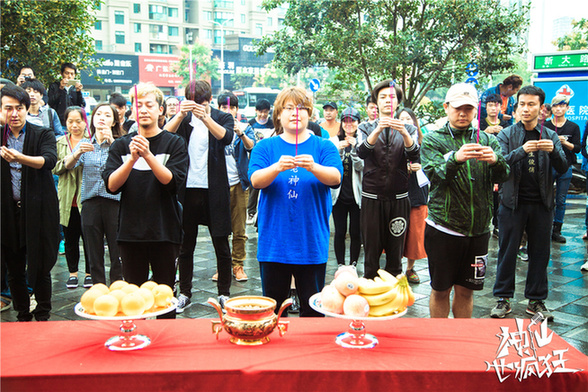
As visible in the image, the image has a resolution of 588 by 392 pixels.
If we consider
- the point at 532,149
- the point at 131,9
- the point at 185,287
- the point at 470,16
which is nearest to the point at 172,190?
the point at 185,287

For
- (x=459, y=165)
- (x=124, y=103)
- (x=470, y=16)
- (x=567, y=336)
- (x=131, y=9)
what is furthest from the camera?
→ (x=131, y=9)

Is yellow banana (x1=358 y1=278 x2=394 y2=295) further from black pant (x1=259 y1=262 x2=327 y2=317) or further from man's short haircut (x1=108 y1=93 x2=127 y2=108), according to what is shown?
man's short haircut (x1=108 y1=93 x2=127 y2=108)

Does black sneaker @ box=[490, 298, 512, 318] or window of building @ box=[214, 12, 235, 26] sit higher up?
window of building @ box=[214, 12, 235, 26]

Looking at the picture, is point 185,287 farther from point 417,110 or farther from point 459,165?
point 417,110

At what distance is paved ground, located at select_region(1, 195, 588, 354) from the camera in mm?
4059

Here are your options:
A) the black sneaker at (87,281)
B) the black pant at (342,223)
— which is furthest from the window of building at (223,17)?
the black sneaker at (87,281)

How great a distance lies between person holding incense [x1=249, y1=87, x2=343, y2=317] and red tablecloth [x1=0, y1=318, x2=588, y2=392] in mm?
815

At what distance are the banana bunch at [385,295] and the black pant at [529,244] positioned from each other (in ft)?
7.87

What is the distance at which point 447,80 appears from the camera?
9.20m

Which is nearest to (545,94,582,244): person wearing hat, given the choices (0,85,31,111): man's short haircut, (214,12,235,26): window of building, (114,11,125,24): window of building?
(0,85,31,111): man's short haircut

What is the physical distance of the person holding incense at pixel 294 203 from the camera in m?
2.76

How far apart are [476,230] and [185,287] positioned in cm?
235

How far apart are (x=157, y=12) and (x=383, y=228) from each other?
38123 millimetres

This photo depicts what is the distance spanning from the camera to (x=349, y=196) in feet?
16.6
